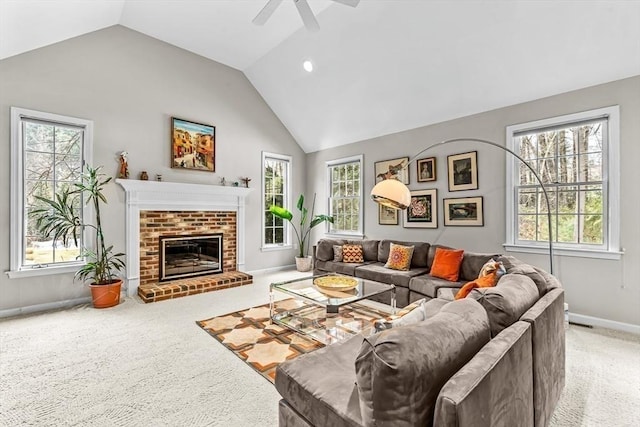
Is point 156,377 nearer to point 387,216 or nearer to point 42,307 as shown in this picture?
point 42,307

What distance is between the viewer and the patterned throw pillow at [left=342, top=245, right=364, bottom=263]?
17.1 feet

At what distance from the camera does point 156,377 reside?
96.6 inches

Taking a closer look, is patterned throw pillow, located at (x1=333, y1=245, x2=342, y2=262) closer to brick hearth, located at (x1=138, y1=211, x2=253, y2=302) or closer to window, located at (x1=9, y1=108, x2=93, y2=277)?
brick hearth, located at (x1=138, y1=211, x2=253, y2=302)

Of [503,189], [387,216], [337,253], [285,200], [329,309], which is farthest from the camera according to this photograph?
[285,200]

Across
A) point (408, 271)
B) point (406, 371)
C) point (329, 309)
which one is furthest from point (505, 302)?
point (408, 271)

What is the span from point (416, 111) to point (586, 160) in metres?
2.34

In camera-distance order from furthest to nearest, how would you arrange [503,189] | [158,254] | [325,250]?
[325,250] < [158,254] < [503,189]

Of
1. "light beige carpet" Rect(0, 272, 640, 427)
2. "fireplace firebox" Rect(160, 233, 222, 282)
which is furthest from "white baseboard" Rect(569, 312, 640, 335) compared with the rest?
"fireplace firebox" Rect(160, 233, 222, 282)

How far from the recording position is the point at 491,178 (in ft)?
14.3

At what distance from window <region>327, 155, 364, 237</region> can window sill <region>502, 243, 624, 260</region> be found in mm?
2687

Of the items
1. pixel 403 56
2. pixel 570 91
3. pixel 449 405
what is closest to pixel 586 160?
pixel 570 91

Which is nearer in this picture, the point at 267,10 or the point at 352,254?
the point at 267,10

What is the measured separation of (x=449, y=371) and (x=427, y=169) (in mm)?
4290

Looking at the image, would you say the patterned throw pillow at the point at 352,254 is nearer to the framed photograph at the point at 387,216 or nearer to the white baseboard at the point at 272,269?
the framed photograph at the point at 387,216
